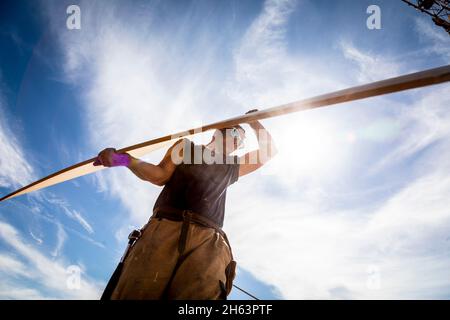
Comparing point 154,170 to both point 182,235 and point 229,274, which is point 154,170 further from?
point 229,274

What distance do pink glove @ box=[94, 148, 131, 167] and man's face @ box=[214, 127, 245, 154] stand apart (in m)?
0.91

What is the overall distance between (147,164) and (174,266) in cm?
79

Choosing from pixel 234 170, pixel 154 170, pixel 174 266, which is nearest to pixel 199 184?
pixel 154 170

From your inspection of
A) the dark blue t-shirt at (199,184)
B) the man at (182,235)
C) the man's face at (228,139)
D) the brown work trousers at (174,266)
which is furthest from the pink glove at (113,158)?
the man's face at (228,139)

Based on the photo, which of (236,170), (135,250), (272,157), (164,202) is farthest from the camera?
(272,157)

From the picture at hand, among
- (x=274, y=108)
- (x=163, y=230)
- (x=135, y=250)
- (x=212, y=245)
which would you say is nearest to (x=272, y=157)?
(x=274, y=108)

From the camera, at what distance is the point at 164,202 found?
73.3 inches

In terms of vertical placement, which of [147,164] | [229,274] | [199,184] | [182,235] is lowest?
[229,274]

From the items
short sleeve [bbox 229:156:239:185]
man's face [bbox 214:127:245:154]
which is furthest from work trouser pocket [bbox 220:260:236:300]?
man's face [bbox 214:127:245:154]

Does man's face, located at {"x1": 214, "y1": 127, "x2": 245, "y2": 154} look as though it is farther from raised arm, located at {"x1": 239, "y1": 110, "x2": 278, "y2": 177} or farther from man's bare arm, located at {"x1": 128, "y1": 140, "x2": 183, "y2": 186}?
man's bare arm, located at {"x1": 128, "y1": 140, "x2": 183, "y2": 186}

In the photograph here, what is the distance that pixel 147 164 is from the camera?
192 centimetres

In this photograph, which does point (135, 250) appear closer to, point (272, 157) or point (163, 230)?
point (163, 230)

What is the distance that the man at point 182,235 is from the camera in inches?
59.4

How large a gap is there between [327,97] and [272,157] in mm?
1311
